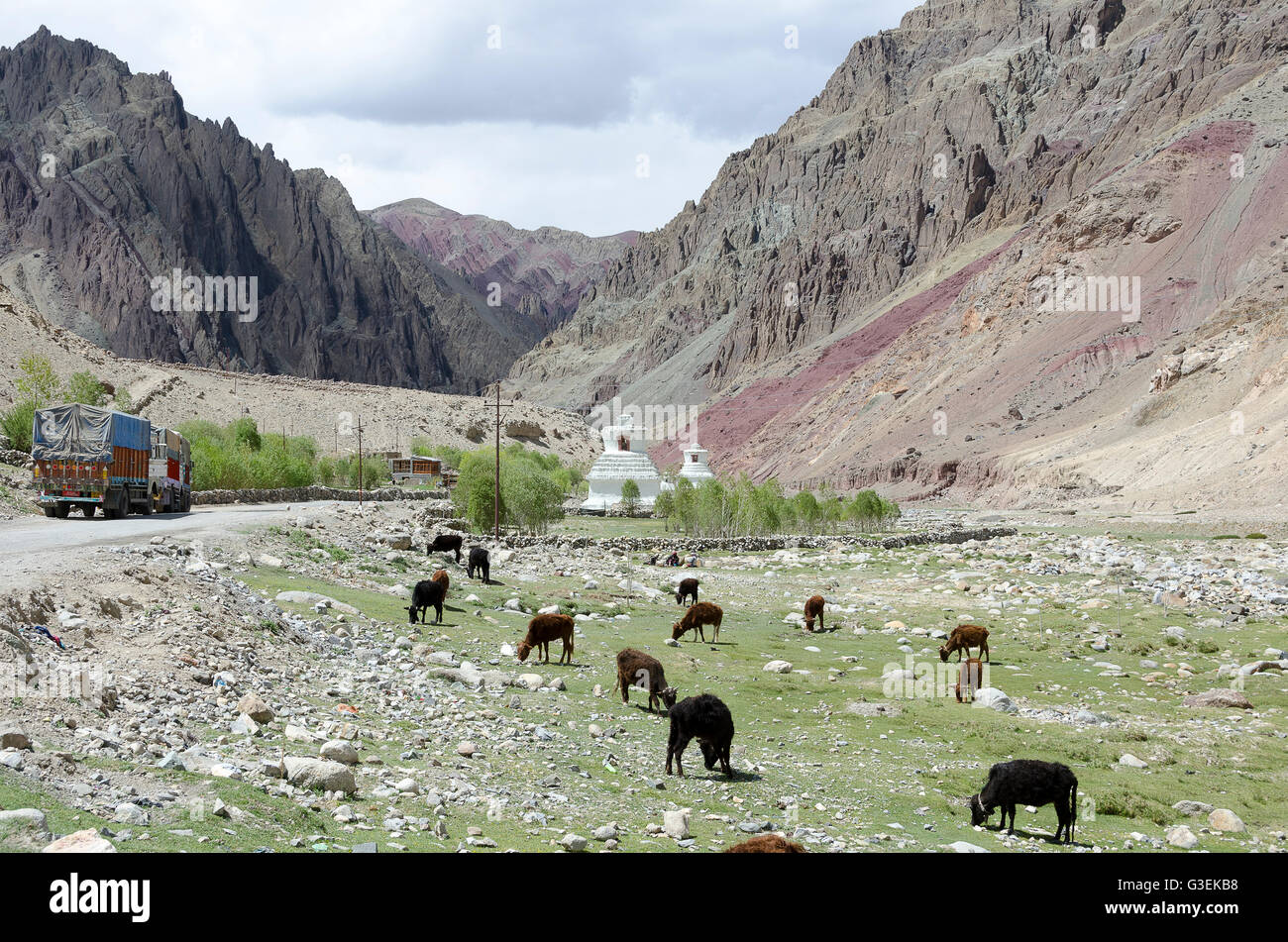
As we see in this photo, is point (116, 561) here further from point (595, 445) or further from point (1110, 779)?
point (595, 445)

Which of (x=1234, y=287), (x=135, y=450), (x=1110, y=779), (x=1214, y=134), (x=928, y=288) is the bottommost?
(x=1110, y=779)

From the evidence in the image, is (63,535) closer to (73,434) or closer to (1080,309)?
(73,434)

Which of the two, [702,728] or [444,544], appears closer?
[702,728]

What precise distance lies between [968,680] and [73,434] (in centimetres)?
3017

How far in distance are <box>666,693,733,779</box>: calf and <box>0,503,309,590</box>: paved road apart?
9.43m

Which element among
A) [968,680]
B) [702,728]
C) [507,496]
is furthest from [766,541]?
[702,728]

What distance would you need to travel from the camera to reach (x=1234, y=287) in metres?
105

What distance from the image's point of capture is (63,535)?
2375cm

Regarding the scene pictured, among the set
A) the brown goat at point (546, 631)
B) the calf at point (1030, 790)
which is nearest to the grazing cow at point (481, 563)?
the brown goat at point (546, 631)

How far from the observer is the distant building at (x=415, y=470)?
108562 millimetres

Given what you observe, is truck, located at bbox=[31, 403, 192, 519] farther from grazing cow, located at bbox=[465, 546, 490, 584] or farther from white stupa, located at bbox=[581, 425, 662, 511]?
white stupa, located at bbox=[581, 425, 662, 511]
